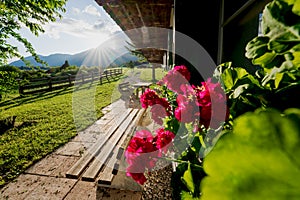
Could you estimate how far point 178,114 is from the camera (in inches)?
34.0

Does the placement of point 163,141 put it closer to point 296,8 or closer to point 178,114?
point 178,114

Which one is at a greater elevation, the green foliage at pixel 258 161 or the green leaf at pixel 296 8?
the green leaf at pixel 296 8

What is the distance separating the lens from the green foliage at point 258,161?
0.14 metres

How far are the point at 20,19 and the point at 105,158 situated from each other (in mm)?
2442

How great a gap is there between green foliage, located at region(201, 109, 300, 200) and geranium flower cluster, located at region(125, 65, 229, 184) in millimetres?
539

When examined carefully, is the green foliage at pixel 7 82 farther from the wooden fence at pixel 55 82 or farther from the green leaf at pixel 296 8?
the wooden fence at pixel 55 82

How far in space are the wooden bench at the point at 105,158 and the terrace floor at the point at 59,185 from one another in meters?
0.14

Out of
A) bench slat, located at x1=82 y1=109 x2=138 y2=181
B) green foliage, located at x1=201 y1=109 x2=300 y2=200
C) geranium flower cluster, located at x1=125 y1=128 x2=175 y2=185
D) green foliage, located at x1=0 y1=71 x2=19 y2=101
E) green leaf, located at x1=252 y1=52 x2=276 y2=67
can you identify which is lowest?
bench slat, located at x1=82 y1=109 x2=138 y2=181

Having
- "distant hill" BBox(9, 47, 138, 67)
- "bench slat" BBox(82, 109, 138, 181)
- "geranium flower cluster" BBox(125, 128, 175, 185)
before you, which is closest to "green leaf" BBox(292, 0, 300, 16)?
"geranium flower cluster" BBox(125, 128, 175, 185)

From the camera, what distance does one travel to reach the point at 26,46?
3119mm

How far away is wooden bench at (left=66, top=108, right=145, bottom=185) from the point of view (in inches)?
80.4

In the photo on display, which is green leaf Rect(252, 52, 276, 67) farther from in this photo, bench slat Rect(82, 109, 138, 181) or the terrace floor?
bench slat Rect(82, 109, 138, 181)

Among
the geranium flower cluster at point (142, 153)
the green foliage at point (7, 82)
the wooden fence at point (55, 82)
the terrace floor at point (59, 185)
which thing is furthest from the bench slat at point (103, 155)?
the wooden fence at point (55, 82)

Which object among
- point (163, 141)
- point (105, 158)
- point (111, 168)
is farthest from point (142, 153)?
point (105, 158)
